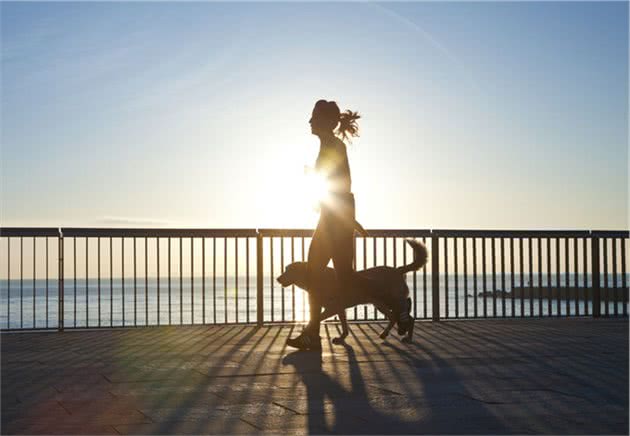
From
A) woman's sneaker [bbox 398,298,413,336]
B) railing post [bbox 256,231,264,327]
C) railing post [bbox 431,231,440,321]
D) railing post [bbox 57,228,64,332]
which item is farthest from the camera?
railing post [bbox 431,231,440,321]

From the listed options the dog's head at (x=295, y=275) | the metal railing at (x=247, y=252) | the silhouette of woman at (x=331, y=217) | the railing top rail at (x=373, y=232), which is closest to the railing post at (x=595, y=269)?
the metal railing at (x=247, y=252)

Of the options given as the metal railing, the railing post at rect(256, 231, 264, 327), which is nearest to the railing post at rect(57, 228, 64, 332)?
the metal railing

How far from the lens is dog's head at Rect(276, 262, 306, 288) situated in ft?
24.6

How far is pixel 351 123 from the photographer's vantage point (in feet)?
24.6

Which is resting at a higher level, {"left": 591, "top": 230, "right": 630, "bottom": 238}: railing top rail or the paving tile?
{"left": 591, "top": 230, "right": 630, "bottom": 238}: railing top rail

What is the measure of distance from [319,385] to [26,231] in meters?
5.34

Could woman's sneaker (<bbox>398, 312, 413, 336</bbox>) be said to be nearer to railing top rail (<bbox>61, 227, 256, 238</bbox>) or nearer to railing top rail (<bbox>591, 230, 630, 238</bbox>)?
railing top rail (<bbox>61, 227, 256, 238</bbox>)

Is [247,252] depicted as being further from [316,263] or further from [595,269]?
[595,269]

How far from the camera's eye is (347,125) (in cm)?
747

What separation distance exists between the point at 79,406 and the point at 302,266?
11.3 feet

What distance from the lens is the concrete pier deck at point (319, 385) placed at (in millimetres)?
3836

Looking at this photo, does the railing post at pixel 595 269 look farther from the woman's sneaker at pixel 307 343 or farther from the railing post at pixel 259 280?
the woman's sneaker at pixel 307 343

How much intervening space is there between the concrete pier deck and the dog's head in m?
0.58

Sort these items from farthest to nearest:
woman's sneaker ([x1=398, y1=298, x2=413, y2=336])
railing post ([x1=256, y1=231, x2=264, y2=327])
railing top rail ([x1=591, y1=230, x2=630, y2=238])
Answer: railing top rail ([x1=591, y1=230, x2=630, y2=238]) < railing post ([x1=256, y1=231, x2=264, y2=327]) < woman's sneaker ([x1=398, y1=298, x2=413, y2=336])
